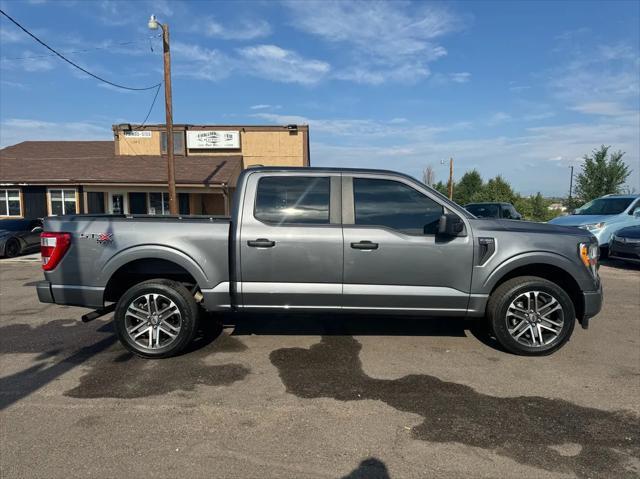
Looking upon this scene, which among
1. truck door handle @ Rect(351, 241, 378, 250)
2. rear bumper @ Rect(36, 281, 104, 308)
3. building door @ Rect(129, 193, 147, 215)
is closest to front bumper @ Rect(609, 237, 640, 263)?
truck door handle @ Rect(351, 241, 378, 250)

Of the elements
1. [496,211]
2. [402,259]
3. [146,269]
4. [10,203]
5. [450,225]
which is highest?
[10,203]

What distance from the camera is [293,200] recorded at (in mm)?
4488

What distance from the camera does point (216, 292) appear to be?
4379 mm

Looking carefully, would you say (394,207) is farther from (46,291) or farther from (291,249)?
(46,291)

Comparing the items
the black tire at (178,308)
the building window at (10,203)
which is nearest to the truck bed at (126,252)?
the black tire at (178,308)

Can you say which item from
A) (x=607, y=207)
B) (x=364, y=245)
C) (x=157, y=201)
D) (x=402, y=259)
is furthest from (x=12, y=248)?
(x=607, y=207)

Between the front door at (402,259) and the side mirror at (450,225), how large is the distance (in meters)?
0.12

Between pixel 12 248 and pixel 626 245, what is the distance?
17198 millimetres

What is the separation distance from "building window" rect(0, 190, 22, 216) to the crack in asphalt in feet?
77.3

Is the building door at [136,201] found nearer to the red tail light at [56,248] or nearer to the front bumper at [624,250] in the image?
the red tail light at [56,248]

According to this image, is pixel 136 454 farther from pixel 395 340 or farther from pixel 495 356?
pixel 495 356

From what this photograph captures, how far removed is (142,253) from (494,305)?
11.9ft

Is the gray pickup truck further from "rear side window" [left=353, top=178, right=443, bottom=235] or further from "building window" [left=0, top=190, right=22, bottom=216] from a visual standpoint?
"building window" [left=0, top=190, right=22, bottom=216]

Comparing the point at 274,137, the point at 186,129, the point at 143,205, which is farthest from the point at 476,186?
the point at 143,205
